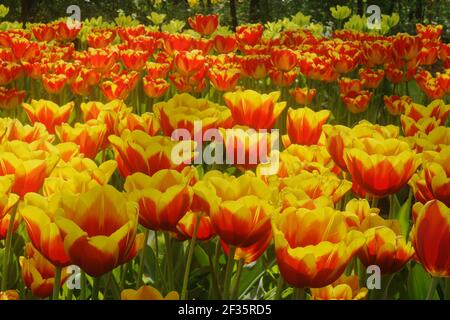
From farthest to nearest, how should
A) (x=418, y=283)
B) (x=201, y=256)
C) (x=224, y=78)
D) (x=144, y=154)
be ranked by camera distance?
(x=224, y=78) → (x=201, y=256) → (x=418, y=283) → (x=144, y=154)

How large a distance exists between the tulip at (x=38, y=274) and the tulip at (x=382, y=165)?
620 millimetres

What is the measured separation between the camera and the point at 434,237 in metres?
1.07

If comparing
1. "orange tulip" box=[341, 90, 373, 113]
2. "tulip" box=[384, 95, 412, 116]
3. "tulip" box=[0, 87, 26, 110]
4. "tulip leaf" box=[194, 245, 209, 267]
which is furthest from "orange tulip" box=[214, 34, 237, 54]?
"tulip leaf" box=[194, 245, 209, 267]

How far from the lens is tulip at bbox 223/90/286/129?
1894mm

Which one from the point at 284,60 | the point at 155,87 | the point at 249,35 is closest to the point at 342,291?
the point at 155,87

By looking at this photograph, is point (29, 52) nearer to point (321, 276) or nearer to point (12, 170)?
point (12, 170)

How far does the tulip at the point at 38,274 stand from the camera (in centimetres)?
127

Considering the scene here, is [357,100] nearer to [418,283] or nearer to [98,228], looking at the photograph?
[418,283]

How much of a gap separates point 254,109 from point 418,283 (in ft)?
2.25

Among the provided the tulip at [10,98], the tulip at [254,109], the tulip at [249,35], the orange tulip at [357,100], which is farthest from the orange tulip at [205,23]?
the tulip at [254,109]

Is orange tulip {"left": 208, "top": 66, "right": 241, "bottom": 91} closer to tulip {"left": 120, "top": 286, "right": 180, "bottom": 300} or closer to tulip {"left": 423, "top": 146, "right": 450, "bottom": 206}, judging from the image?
tulip {"left": 423, "top": 146, "right": 450, "bottom": 206}

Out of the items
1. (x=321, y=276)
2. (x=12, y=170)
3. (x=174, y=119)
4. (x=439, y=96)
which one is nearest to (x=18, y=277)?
(x=12, y=170)

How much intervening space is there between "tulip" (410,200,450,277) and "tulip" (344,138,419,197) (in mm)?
274
